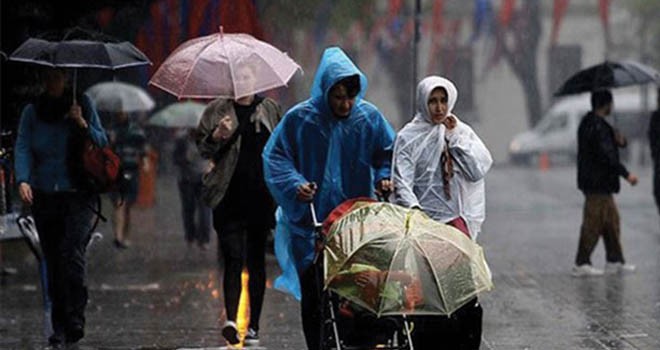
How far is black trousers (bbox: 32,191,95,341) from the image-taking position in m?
10.3

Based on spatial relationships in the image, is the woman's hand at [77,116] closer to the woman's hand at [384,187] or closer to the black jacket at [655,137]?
the woman's hand at [384,187]

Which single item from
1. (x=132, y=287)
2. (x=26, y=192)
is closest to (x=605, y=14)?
(x=132, y=287)

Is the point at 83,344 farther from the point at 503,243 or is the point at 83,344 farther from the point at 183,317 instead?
the point at 503,243

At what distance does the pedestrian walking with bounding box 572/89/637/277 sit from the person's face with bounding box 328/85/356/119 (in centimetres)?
617

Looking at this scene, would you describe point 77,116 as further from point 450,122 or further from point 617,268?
point 617,268

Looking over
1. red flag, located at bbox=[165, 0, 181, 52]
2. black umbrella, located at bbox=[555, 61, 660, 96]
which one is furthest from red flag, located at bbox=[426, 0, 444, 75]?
black umbrella, located at bbox=[555, 61, 660, 96]

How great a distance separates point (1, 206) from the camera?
11.3 metres

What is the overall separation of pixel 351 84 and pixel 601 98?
21.0ft

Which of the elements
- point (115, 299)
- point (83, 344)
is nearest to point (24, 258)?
point (115, 299)

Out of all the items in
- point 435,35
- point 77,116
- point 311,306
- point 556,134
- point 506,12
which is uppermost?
point 77,116

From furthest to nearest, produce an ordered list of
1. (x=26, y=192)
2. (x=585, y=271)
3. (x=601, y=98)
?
(x=601, y=98) → (x=585, y=271) → (x=26, y=192)

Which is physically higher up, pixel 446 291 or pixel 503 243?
pixel 446 291

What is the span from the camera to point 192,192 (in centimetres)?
1820

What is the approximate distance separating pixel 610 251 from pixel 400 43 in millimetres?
16130
